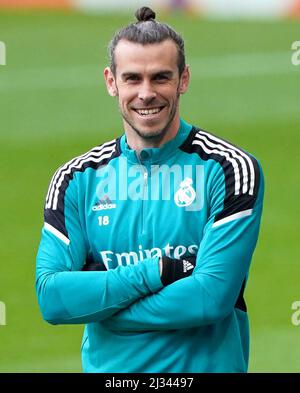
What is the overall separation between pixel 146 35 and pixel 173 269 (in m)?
0.93

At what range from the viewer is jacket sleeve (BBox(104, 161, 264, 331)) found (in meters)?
5.14

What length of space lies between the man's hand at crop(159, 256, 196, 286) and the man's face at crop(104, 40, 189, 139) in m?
0.51

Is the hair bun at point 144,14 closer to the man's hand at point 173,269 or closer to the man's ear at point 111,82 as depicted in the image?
the man's ear at point 111,82

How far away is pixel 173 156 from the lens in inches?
209

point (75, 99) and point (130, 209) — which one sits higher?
point (75, 99)

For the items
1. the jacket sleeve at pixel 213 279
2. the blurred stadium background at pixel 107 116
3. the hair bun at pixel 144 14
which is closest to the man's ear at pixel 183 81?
the hair bun at pixel 144 14

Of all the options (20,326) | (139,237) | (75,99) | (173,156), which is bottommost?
(20,326)

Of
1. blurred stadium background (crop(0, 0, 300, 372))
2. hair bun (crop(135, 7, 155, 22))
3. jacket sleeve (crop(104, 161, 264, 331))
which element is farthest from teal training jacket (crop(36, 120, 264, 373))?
blurred stadium background (crop(0, 0, 300, 372))

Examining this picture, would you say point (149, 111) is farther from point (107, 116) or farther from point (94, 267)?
point (107, 116)

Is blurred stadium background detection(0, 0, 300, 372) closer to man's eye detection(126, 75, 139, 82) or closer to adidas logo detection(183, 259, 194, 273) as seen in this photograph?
adidas logo detection(183, 259, 194, 273)

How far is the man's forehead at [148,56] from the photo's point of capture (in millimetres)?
5164
